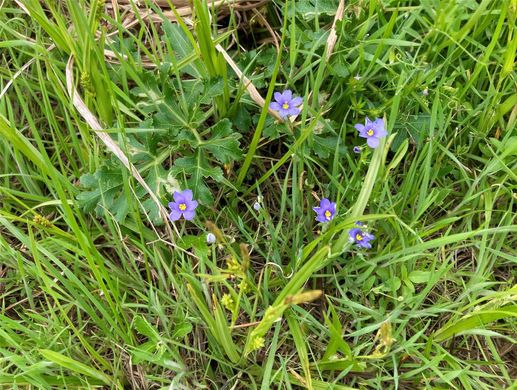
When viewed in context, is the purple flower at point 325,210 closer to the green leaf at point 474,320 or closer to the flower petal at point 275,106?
the flower petal at point 275,106

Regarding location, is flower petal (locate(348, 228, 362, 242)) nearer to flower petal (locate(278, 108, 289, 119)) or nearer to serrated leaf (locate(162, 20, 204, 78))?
flower petal (locate(278, 108, 289, 119))

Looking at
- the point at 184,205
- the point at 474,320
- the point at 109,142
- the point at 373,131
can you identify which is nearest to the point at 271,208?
the point at 184,205

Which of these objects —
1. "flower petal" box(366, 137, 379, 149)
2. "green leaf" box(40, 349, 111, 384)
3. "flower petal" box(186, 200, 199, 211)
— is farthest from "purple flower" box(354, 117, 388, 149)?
"green leaf" box(40, 349, 111, 384)

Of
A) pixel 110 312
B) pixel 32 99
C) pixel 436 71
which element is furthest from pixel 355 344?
pixel 32 99

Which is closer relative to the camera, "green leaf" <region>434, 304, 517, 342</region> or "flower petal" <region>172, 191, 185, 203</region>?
"green leaf" <region>434, 304, 517, 342</region>

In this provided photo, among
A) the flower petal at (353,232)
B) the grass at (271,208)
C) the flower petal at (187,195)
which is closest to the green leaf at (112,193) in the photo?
the grass at (271,208)

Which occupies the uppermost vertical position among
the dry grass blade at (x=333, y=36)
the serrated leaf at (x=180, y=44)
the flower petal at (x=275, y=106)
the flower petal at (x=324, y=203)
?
the dry grass blade at (x=333, y=36)
